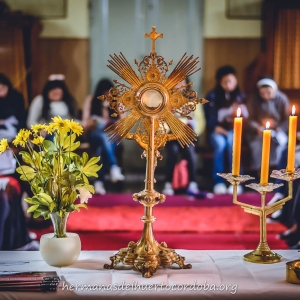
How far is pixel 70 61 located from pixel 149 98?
3648 millimetres

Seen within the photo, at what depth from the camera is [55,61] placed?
523 cm

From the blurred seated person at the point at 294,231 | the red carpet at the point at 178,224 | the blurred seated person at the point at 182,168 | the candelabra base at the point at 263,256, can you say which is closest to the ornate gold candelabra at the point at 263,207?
the candelabra base at the point at 263,256

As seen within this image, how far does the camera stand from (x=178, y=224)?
4.52 metres

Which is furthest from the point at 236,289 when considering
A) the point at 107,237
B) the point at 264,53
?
the point at 264,53

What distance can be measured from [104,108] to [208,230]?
1.54 m

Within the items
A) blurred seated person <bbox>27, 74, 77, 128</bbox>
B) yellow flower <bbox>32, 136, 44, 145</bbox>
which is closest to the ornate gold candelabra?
yellow flower <bbox>32, 136, 44, 145</bbox>

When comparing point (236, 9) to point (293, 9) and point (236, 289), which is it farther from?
point (236, 289)

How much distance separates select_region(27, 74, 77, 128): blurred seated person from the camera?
511 centimetres

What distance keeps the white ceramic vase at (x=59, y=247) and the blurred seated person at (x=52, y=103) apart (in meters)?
3.43

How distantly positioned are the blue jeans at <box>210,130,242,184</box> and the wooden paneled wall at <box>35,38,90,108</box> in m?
1.31

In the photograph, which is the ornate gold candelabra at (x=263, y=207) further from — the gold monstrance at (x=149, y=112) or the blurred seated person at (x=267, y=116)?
the blurred seated person at (x=267, y=116)

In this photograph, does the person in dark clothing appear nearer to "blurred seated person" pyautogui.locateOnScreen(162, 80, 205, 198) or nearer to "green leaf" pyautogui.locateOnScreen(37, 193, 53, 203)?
"blurred seated person" pyautogui.locateOnScreen(162, 80, 205, 198)

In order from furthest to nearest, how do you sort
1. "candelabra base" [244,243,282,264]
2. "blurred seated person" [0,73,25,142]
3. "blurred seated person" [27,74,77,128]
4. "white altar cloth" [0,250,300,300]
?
"blurred seated person" [27,74,77,128] < "blurred seated person" [0,73,25,142] < "candelabra base" [244,243,282,264] < "white altar cloth" [0,250,300,300]

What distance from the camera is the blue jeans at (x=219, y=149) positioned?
17.0 feet
